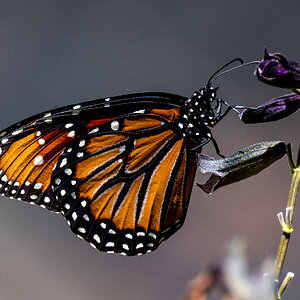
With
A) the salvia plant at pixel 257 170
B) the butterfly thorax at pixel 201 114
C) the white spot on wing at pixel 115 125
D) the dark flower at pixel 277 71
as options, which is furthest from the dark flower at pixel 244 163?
the white spot on wing at pixel 115 125

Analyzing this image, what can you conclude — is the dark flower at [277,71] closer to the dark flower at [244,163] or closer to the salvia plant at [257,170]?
the salvia plant at [257,170]

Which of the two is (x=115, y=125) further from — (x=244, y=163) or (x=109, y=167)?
(x=244, y=163)

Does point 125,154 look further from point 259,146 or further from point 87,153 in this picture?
point 259,146

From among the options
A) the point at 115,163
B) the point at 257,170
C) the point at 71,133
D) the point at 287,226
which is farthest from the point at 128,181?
the point at 287,226

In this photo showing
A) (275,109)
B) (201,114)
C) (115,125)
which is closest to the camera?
(275,109)

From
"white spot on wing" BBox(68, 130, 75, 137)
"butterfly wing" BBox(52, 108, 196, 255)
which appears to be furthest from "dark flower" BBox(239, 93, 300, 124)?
"white spot on wing" BBox(68, 130, 75, 137)

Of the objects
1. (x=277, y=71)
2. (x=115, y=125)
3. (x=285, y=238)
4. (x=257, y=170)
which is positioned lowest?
(x=285, y=238)

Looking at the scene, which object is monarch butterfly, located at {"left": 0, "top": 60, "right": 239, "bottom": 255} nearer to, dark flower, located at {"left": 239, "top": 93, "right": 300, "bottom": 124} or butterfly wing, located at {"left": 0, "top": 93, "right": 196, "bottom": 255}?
butterfly wing, located at {"left": 0, "top": 93, "right": 196, "bottom": 255}
